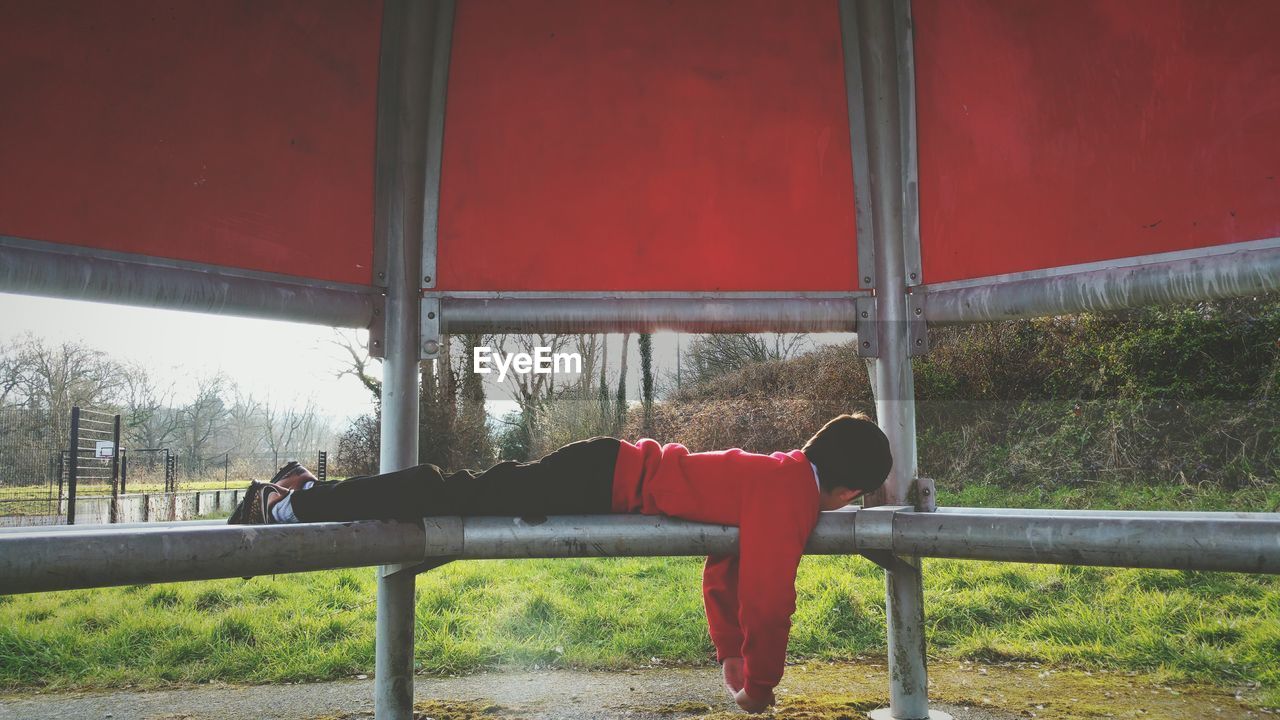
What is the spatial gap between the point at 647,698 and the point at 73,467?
5.04 meters

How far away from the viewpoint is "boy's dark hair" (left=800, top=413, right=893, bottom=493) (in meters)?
2.73

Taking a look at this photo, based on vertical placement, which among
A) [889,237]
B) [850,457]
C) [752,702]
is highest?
[889,237]

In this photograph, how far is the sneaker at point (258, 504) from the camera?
2.39m

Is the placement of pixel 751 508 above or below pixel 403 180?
below

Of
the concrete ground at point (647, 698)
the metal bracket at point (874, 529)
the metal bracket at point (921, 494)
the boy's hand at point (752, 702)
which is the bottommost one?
the concrete ground at point (647, 698)

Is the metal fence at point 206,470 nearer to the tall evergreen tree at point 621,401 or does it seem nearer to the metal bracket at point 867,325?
the tall evergreen tree at point 621,401

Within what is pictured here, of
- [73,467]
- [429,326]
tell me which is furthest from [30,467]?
[429,326]

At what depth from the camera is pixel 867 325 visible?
3096 mm

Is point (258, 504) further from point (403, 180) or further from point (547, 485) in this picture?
point (403, 180)

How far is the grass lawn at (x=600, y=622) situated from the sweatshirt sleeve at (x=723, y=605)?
8.00ft

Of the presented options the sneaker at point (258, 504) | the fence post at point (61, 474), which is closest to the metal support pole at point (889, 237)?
the sneaker at point (258, 504)

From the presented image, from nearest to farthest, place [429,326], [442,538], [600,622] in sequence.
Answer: [442,538], [429,326], [600,622]

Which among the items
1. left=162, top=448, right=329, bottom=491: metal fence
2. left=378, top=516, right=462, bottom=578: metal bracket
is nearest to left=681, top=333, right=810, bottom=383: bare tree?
left=162, top=448, right=329, bottom=491: metal fence

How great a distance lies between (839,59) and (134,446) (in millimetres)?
7056
